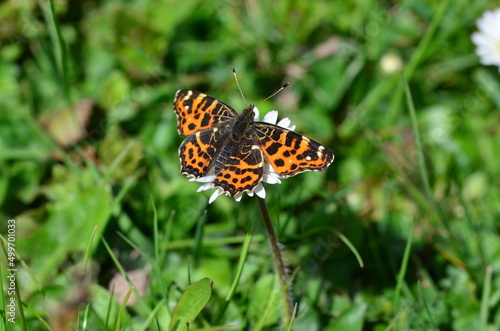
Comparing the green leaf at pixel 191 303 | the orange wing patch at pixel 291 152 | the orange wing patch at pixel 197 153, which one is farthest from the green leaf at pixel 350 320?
the orange wing patch at pixel 197 153

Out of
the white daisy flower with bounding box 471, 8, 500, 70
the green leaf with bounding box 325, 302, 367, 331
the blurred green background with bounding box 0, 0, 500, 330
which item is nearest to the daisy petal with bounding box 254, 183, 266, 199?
the blurred green background with bounding box 0, 0, 500, 330

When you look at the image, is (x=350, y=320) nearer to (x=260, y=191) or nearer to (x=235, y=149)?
(x=260, y=191)

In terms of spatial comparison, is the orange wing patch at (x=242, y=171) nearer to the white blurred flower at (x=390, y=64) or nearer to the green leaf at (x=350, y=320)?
the green leaf at (x=350, y=320)

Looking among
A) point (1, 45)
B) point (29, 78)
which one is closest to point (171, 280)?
point (29, 78)

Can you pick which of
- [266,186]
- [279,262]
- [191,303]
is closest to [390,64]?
[266,186]

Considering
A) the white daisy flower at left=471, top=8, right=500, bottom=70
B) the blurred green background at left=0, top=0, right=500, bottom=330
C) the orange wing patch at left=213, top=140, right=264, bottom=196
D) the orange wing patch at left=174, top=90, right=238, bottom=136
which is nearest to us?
the orange wing patch at left=213, top=140, right=264, bottom=196

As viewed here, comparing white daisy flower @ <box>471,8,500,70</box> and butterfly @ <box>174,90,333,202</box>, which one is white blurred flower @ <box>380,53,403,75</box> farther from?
butterfly @ <box>174,90,333,202</box>
